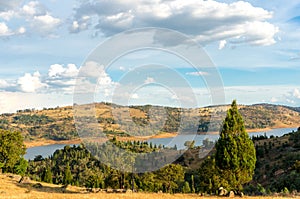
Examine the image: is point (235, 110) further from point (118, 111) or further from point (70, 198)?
point (70, 198)

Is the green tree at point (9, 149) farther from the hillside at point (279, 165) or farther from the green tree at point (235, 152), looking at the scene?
the green tree at point (235, 152)

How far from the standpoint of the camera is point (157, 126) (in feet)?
171

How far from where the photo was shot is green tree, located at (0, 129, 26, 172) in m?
93.2

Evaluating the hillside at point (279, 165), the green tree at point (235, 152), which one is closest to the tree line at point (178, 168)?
the green tree at point (235, 152)

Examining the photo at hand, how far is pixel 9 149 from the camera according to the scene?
93.7 m

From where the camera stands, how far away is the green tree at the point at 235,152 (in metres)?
43.4

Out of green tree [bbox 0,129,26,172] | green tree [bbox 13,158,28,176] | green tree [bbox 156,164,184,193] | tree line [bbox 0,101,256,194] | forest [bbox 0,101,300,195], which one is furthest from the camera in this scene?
green tree [bbox 13,158,28,176]

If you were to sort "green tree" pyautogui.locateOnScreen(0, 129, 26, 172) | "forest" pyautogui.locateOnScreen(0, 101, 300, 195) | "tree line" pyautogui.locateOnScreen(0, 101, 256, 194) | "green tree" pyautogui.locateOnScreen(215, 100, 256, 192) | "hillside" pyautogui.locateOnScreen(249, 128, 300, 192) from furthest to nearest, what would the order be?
"green tree" pyautogui.locateOnScreen(0, 129, 26, 172)
"hillside" pyautogui.locateOnScreen(249, 128, 300, 192)
"forest" pyautogui.locateOnScreen(0, 101, 300, 195)
"tree line" pyautogui.locateOnScreen(0, 101, 256, 194)
"green tree" pyautogui.locateOnScreen(215, 100, 256, 192)

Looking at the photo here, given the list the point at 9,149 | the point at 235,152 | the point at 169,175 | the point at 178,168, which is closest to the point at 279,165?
the point at 178,168

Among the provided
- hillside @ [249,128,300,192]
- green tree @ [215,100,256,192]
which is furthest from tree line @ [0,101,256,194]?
hillside @ [249,128,300,192]

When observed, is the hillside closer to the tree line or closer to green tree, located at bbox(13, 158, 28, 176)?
the tree line

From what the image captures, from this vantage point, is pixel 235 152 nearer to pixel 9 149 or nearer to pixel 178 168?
pixel 178 168

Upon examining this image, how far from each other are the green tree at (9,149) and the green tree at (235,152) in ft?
228

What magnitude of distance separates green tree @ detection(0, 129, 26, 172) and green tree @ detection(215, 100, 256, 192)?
6947 cm
